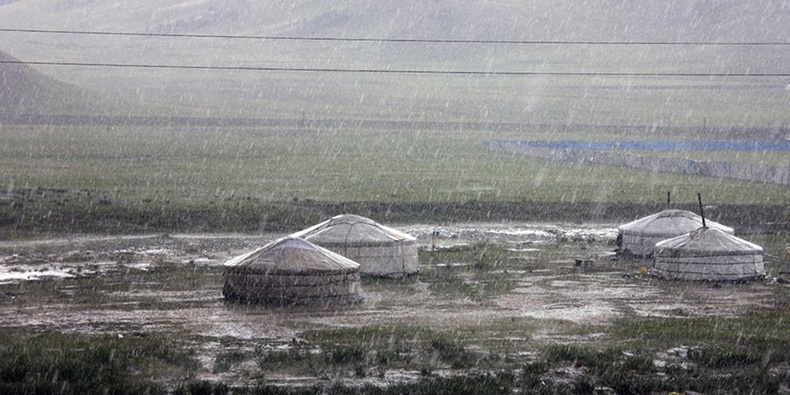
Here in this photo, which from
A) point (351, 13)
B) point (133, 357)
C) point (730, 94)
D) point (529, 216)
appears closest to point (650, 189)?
point (529, 216)

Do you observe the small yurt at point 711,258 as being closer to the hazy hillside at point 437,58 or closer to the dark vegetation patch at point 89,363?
the dark vegetation patch at point 89,363

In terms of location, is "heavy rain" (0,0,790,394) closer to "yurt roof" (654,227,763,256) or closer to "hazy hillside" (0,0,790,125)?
"yurt roof" (654,227,763,256)

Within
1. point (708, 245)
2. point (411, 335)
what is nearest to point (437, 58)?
point (708, 245)

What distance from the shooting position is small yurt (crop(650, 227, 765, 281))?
83.3 ft

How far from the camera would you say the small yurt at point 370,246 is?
82.0 feet

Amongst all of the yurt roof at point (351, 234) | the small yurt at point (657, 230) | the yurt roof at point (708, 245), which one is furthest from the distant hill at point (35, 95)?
the yurt roof at point (708, 245)

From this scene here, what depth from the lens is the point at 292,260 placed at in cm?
2119

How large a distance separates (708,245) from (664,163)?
1244 inches

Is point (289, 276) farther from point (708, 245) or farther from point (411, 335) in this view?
point (708, 245)

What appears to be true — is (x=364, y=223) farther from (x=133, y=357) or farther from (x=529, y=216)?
(x=529, y=216)

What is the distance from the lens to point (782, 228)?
3541 centimetres

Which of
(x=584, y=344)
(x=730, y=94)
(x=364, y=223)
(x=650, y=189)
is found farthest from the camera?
(x=730, y=94)

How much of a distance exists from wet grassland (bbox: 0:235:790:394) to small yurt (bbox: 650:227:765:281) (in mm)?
510

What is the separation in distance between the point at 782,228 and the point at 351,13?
502 feet
